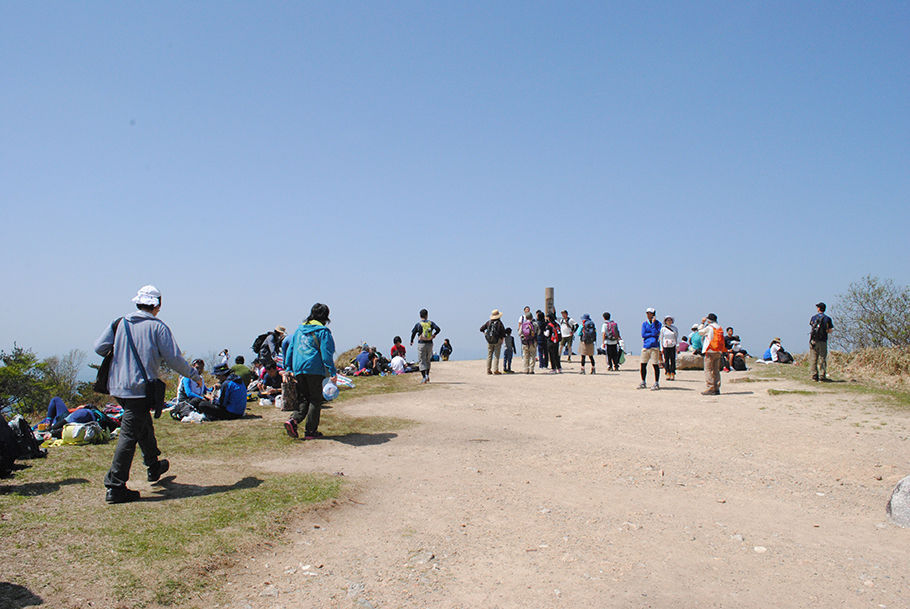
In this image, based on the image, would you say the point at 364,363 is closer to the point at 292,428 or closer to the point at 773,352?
the point at 292,428

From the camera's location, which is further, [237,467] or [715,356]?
[715,356]

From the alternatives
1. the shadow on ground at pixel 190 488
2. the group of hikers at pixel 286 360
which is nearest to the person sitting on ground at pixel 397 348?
the group of hikers at pixel 286 360

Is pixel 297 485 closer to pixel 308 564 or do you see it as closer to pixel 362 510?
pixel 362 510

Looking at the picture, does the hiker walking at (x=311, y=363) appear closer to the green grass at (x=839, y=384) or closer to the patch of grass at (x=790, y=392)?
the patch of grass at (x=790, y=392)

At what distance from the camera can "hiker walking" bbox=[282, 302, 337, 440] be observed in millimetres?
8812

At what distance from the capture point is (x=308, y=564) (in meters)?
4.56

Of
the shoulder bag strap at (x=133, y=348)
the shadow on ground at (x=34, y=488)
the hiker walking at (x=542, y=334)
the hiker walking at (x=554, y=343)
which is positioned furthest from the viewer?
the hiker walking at (x=542, y=334)

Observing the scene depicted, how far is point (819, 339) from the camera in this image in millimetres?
15594

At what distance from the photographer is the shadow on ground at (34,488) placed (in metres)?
5.77

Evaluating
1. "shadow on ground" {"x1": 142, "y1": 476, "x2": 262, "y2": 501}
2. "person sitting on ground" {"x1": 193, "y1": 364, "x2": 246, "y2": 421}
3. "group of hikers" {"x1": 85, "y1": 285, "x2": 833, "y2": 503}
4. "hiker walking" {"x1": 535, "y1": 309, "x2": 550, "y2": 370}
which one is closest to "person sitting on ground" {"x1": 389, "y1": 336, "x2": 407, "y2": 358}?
"group of hikers" {"x1": 85, "y1": 285, "x2": 833, "y2": 503}

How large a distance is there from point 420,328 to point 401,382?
1593 mm

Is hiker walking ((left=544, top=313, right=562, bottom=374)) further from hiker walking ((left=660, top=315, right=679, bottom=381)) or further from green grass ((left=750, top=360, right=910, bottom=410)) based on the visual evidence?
green grass ((left=750, top=360, right=910, bottom=410))

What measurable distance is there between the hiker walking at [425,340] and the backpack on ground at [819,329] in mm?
9677

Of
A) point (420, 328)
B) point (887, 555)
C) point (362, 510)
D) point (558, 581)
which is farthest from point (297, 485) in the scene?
point (420, 328)
